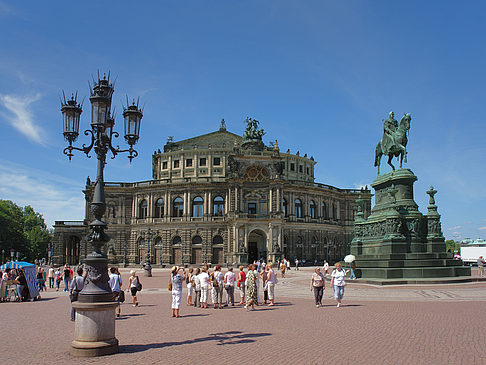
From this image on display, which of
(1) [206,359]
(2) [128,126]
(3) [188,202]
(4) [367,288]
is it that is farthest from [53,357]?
(3) [188,202]

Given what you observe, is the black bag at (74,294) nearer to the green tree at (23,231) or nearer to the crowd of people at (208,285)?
the crowd of people at (208,285)

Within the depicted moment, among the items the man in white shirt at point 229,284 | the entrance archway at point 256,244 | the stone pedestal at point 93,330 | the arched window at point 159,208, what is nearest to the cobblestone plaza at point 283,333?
the stone pedestal at point 93,330

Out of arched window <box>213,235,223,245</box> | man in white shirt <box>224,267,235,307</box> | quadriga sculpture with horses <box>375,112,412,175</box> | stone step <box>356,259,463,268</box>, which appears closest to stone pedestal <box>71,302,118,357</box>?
man in white shirt <box>224,267,235,307</box>

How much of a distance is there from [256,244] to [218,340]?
56139 mm

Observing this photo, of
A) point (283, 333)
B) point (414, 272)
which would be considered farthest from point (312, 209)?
point (283, 333)

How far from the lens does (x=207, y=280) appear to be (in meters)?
17.8

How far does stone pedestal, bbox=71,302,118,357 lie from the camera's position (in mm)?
9141

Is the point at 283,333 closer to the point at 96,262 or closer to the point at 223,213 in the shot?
the point at 96,262

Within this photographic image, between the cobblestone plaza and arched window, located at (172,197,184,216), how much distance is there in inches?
1975

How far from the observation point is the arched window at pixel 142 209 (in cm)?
7162

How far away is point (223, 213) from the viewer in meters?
68.1

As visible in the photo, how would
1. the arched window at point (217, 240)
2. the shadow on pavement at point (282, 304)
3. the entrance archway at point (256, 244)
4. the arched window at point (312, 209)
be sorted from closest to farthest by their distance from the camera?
the shadow on pavement at point (282, 304) → the entrance archway at point (256, 244) → the arched window at point (217, 240) → the arched window at point (312, 209)

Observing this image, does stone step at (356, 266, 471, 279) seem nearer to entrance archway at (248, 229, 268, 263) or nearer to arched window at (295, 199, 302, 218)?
entrance archway at (248, 229, 268, 263)

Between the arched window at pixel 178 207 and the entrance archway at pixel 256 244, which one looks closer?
the entrance archway at pixel 256 244
